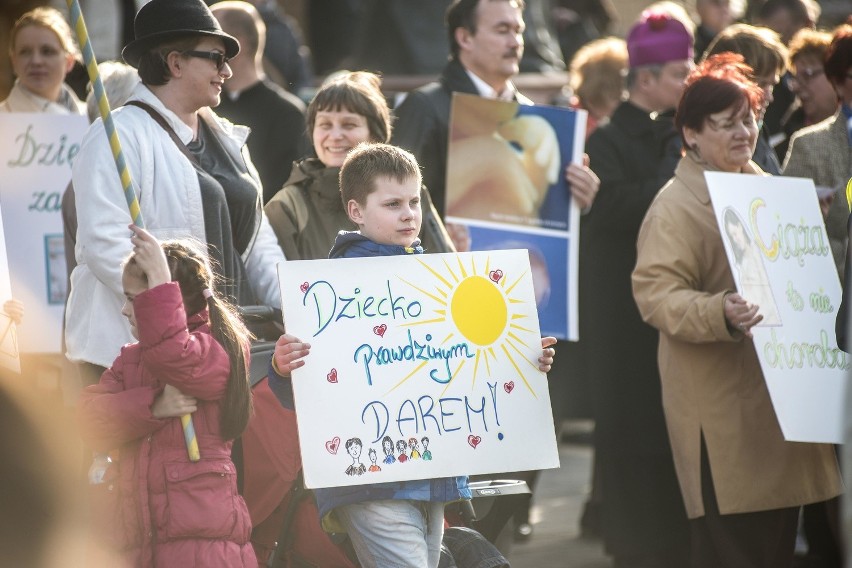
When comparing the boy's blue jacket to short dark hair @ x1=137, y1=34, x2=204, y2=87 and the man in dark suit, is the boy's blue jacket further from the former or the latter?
the man in dark suit

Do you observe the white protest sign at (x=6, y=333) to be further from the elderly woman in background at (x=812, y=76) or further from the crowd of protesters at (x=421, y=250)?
the elderly woman in background at (x=812, y=76)

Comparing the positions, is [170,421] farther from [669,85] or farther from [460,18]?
[669,85]

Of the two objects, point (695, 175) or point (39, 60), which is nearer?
point (695, 175)

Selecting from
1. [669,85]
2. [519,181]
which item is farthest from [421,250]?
[669,85]

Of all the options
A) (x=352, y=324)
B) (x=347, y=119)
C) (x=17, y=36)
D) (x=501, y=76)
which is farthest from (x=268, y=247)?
(x=17, y=36)

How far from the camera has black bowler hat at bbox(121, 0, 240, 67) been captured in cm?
516

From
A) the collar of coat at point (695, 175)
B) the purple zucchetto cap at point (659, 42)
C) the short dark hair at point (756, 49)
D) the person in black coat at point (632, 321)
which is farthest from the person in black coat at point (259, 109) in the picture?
the collar of coat at point (695, 175)

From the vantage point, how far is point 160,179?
5.12 metres

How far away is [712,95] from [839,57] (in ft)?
3.39

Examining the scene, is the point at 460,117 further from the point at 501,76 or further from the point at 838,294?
the point at 838,294

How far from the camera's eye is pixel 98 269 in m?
4.96

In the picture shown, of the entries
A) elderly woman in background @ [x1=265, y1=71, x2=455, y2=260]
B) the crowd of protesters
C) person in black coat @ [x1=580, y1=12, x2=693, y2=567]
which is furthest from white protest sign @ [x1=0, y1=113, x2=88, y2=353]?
person in black coat @ [x1=580, y1=12, x2=693, y2=567]

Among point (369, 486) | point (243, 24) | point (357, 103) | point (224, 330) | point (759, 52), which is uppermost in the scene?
point (243, 24)

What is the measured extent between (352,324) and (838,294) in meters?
2.09
